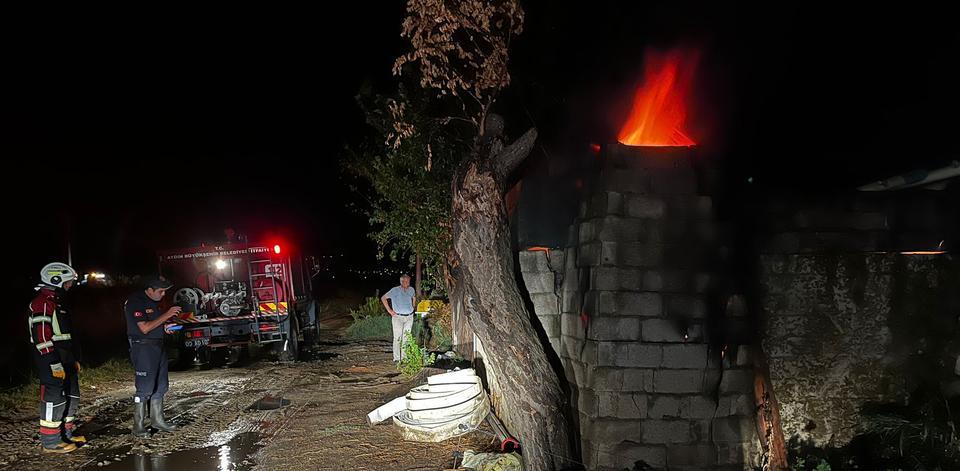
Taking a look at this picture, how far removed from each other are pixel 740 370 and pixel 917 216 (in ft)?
8.02

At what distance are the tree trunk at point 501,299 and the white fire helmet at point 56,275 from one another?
16.4ft

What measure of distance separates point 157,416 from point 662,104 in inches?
279

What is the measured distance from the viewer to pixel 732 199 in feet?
17.5

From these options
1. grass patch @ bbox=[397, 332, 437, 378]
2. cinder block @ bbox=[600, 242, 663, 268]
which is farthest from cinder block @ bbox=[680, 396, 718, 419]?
grass patch @ bbox=[397, 332, 437, 378]

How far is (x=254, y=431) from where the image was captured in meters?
6.98

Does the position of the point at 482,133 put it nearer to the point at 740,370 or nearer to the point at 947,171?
the point at 740,370

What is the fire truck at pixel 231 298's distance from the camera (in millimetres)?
11621

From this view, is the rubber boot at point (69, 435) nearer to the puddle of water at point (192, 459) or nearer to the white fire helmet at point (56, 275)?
the puddle of water at point (192, 459)

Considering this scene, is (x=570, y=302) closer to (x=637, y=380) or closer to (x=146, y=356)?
(x=637, y=380)

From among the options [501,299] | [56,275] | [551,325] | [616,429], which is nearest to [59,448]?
[56,275]

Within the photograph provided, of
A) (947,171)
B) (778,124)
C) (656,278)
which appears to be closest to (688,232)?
(656,278)

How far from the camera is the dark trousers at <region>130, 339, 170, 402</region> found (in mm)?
6949

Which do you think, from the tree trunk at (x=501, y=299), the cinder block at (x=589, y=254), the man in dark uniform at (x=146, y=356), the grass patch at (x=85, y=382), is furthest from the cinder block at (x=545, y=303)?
the grass patch at (x=85, y=382)

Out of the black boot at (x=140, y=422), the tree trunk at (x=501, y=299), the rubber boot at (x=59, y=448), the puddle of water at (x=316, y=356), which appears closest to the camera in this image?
the tree trunk at (x=501, y=299)
